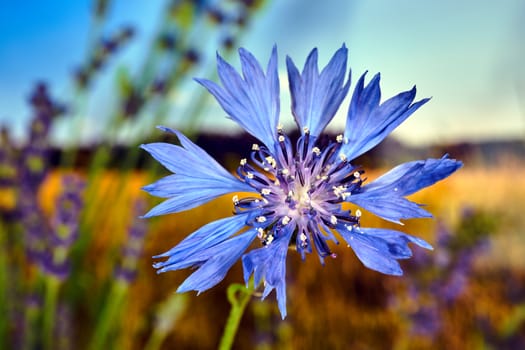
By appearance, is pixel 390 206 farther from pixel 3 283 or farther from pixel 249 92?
pixel 3 283

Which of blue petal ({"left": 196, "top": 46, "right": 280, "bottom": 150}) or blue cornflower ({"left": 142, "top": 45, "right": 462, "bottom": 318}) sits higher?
blue petal ({"left": 196, "top": 46, "right": 280, "bottom": 150})

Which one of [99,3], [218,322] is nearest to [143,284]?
[218,322]

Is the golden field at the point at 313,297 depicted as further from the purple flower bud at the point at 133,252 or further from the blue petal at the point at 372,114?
the blue petal at the point at 372,114

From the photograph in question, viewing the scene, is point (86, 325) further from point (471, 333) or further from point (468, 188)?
point (468, 188)

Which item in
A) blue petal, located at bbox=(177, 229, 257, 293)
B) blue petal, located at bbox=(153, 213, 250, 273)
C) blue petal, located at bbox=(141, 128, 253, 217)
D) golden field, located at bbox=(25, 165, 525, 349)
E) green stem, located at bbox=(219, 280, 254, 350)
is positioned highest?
blue petal, located at bbox=(141, 128, 253, 217)

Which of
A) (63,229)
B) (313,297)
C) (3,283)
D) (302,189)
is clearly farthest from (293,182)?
(313,297)

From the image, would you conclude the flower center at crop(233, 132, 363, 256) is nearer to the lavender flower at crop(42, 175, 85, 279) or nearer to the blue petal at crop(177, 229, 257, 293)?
the blue petal at crop(177, 229, 257, 293)

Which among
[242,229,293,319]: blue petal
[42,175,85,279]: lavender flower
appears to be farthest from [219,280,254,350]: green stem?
[42,175,85,279]: lavender flower
